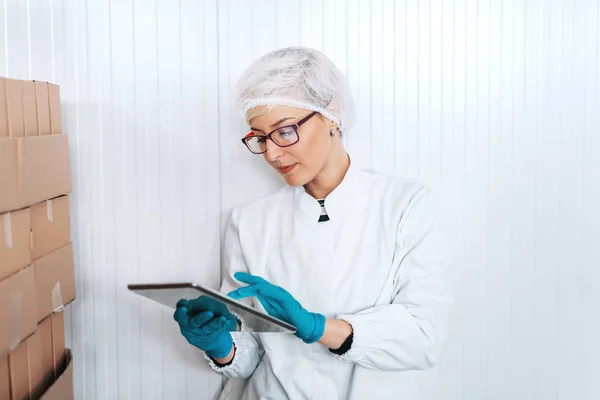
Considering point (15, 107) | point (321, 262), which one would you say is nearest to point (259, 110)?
point (321, 262)

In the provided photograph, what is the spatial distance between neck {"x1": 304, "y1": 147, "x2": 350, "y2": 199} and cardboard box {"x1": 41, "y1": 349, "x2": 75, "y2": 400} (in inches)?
27.4

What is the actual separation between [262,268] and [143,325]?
404mm

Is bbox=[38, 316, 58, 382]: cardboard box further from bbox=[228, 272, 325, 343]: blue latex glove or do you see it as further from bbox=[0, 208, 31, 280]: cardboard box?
bbox=[228, 272, 325, 343]: blue latex glove

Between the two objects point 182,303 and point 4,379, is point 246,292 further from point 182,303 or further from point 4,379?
point 4,379

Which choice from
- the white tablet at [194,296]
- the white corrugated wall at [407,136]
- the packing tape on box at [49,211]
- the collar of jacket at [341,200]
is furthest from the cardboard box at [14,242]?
the collar of jacket at [341,200]

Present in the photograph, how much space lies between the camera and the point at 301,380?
4.98ft

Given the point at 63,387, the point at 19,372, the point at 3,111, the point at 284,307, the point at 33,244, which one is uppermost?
the point at 3,111

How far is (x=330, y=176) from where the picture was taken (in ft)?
5.11

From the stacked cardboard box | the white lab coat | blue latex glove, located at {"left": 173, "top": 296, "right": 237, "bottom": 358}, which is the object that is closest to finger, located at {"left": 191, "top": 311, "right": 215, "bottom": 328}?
blue latex glove, located at {"left": 173, "top": 296, "right": 237, "bottom": 358}

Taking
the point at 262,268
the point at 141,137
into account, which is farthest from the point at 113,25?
the point at 262,268

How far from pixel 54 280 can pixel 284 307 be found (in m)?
0.53

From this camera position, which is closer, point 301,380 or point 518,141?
point 301,380

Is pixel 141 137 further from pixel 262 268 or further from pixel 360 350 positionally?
pixel 360 350

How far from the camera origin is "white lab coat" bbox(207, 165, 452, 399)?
4.83 feet
